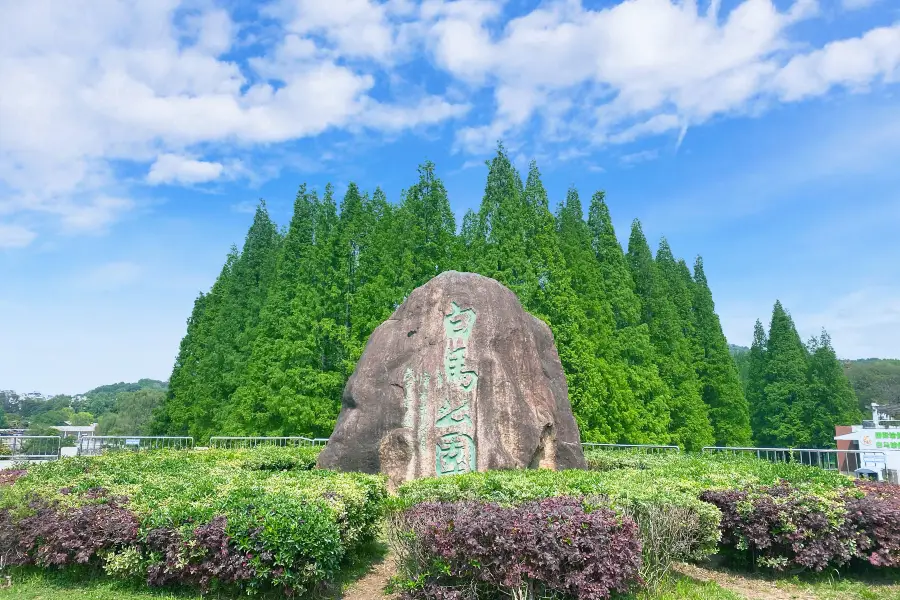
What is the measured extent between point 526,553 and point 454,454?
11.8 ft

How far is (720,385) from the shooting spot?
885 inches

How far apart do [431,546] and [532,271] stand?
1301cm

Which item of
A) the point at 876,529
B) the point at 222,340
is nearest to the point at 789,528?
the point at 876,529

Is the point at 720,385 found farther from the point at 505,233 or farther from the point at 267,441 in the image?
the point at 267,441

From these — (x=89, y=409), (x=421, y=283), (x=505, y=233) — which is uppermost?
(x=505, y=233)

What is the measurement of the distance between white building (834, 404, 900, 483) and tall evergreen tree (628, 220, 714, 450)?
4347 millimetres

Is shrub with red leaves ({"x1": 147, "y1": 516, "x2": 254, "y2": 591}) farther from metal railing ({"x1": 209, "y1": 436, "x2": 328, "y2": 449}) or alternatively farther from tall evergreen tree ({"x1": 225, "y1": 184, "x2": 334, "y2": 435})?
tall evergreen tree ({"x1": 225, "y1": 184, "x2": 334, "y2": 435})

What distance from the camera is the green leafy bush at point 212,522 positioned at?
15.8ft

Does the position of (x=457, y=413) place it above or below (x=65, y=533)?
above

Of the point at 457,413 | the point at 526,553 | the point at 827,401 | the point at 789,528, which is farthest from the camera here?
the point at 827,401

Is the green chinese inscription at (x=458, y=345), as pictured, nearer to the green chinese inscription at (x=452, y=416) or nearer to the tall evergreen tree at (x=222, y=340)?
the green chinese inscription at (x=452, y=416)

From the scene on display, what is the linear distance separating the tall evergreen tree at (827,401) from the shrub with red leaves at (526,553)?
23.7m

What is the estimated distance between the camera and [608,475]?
7.06 metres

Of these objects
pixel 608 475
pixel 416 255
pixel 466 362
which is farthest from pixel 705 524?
pixel 416 255
